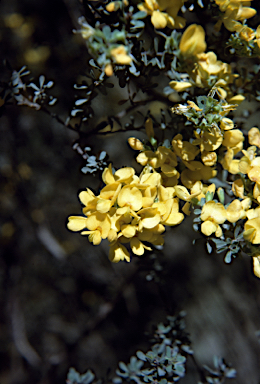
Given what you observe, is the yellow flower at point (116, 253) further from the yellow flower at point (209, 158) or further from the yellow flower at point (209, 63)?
the yellow flower at point (209, 63)

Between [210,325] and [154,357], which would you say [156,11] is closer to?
[154,357]

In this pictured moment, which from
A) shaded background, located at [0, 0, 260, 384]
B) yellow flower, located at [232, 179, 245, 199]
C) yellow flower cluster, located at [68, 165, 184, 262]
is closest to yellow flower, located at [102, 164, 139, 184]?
yellow flower cluster, located at [68, 165, 184, 262]

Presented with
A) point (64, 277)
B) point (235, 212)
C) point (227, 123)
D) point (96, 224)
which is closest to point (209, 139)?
point (227, 123)

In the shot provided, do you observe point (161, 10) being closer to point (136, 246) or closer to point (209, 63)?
point (209, 63)

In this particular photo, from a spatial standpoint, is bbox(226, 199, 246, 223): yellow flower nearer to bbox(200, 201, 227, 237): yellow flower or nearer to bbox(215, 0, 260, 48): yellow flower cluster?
bbox(200, 201, 227, 237): yellow flower

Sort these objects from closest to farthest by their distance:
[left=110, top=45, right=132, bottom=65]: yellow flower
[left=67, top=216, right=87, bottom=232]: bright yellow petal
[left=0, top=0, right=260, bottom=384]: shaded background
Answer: [left=110, top=45, right=132, bottom=65]: yellow flower → [left=67, top=216, right=87, bottom=232]: bright yellow petal → [left=0, top=0, right=260, bottom=384]: shaded background

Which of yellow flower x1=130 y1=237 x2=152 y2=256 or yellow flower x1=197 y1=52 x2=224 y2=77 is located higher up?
yellow flower x1=197 y1=52 x2=224 y2=77
